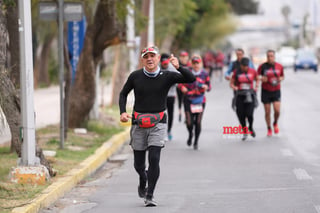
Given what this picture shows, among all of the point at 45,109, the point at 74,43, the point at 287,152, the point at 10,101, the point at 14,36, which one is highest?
the point at 14,36

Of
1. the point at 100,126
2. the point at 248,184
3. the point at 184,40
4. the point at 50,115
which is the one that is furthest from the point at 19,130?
the point at 184,40

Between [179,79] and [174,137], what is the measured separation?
8653 mm

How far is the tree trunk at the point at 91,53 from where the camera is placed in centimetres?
1731

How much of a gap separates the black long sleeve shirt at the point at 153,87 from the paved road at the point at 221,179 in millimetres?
1172

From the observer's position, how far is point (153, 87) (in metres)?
9.62

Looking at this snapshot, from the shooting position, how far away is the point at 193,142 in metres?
17.1

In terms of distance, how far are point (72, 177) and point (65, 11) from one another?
3951mm

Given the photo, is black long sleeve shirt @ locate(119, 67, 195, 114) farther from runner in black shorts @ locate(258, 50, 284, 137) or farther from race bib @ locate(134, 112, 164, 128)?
runner in black shorts @ locate(258, 50, 284, 137)

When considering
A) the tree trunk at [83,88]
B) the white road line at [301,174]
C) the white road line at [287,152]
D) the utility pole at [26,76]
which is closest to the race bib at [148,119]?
the utility pole at [26,76]

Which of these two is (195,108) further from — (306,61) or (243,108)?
(306,61)

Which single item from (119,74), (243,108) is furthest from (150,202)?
(119,74)

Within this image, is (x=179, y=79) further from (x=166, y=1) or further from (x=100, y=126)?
(x=166, y=1)

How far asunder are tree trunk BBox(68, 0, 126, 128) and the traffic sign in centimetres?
244

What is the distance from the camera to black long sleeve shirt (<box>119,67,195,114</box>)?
962 cm
